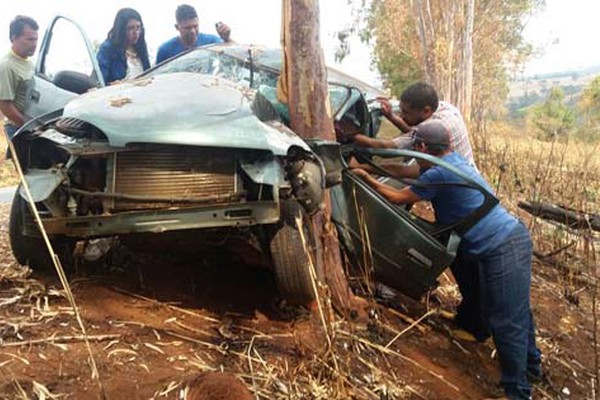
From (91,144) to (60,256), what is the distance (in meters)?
1.11

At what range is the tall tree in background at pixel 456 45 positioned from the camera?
9.28m

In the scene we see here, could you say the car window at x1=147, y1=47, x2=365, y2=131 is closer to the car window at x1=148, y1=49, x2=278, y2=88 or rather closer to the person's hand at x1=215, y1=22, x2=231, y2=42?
the car window at x1=148, y1=49, x2=278, y2=88

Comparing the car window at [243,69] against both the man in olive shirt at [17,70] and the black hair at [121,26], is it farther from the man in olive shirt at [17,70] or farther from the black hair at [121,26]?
the man in olive shirt at [17,70]

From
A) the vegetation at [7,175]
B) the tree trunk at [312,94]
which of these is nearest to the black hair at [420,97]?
the tree trunk at [312,94]

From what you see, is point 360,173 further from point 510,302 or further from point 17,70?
point 17,70

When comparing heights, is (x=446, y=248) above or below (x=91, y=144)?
below

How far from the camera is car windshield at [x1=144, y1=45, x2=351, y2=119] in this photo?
4402 mm

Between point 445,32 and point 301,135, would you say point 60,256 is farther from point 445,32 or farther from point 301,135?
point 445,32

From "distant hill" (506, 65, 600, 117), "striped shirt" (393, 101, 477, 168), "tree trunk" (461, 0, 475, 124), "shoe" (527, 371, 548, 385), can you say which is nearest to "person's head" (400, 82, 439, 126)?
"striped shirt" (393, 101, 477, 168)

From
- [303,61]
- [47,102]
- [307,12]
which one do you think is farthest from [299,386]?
[47,102]

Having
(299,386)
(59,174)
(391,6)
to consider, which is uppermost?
(391,6)

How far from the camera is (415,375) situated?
2.97 m

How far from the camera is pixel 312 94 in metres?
3.40

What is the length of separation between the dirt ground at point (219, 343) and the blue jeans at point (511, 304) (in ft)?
0.73
